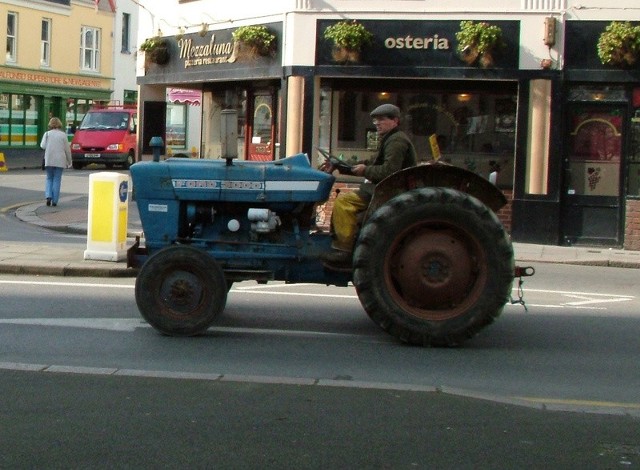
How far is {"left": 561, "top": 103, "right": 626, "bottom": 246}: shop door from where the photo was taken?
19.0 metres

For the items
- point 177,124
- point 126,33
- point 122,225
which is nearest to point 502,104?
point 122,225

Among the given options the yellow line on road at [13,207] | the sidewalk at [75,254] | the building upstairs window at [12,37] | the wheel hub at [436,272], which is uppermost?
the building upstairs window at [12,37]

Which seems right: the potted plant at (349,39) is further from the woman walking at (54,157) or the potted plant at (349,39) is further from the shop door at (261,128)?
the woman walking at (54,157)

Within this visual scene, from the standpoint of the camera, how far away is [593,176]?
19.2 m

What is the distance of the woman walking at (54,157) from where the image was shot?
2300 cm

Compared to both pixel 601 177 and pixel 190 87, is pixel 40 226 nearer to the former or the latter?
pixel 190 87

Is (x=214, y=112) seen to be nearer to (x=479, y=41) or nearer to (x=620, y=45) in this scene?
(x=479, y=41)

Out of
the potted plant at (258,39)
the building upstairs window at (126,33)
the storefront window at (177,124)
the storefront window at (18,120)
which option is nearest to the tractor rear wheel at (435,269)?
the potted plant at (258,39)

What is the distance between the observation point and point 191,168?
9680 mm

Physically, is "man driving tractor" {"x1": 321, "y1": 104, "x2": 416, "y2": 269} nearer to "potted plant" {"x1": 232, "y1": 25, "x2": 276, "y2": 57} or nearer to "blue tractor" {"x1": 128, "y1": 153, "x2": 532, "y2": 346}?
"blue tractor" {"x1": 128, "y1": 153, "x2": 532, "y2": 346}

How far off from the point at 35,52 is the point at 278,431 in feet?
148

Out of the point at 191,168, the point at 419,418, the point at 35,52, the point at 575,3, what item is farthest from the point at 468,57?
the point at 35,52

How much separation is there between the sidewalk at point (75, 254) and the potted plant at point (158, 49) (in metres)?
3.09

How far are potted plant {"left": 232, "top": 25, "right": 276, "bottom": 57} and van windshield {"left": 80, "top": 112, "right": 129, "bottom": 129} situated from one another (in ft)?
65.4
